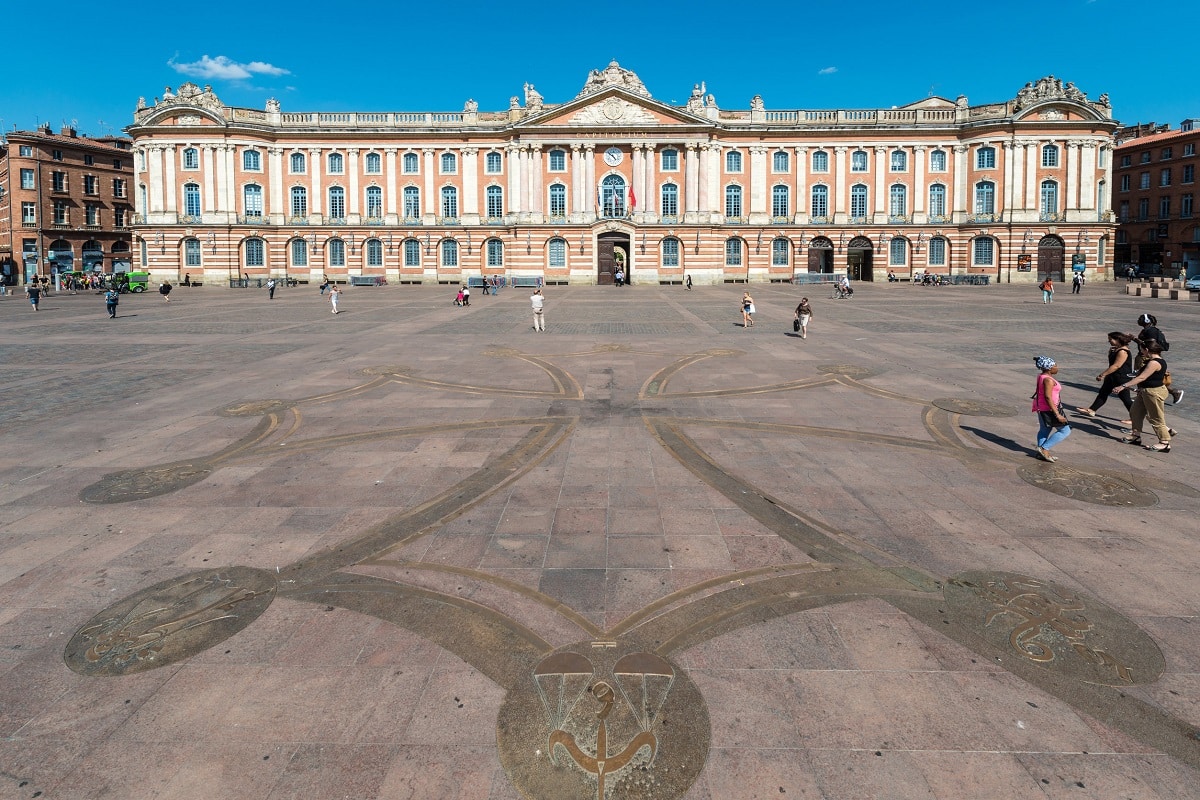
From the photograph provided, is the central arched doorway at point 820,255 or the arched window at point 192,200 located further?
the central arched doorway at point 820,255

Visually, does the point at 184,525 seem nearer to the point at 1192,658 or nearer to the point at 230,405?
the point at 230,405

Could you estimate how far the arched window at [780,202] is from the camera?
65688 millimetres

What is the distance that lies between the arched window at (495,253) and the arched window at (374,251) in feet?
32.6

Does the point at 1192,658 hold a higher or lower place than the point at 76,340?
lower

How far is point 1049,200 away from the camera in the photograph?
6325cm

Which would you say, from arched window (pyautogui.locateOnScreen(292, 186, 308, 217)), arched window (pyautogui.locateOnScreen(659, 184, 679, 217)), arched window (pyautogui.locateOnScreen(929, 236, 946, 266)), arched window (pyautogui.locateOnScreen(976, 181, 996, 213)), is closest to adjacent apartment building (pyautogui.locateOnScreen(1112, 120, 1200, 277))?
arched window (pyautogui.locateOnScreen(976, 181, 996, 213))

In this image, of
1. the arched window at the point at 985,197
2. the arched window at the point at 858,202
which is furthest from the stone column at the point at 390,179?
the arched window at the point at 985,197

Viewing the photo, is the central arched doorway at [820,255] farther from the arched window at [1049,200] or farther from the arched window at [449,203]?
the arched window at [449,203]

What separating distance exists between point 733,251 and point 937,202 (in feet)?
60.3

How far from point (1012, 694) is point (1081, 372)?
1483 centimetres

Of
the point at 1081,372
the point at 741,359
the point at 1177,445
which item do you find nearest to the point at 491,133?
the point at 741,359

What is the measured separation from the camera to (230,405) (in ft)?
44.6

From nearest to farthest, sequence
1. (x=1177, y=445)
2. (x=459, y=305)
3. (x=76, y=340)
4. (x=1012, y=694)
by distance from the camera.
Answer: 1. (x=1012, y=694)
2. (x=1177, y=445)
3. (x=76, y=340)
4. (x=459, y=305)

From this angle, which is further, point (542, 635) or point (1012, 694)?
point (542, 635)
